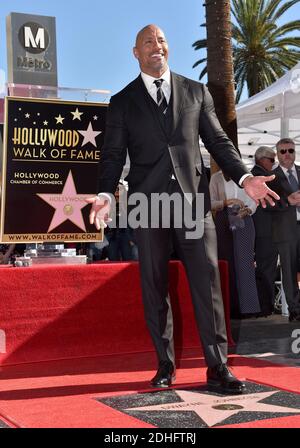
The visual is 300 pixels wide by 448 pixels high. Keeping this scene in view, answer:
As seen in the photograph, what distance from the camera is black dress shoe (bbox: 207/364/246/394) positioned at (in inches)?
138

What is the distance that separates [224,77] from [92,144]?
307 cm

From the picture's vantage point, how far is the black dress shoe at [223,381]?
3.51 meters

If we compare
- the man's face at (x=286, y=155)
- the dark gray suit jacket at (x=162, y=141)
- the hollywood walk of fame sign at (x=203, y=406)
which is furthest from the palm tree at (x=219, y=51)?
the hollywood walk of fame sign at (x=203, y=406)

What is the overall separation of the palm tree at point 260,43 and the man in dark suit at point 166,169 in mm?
27648

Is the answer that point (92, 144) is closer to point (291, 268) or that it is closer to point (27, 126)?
point (27, 126)

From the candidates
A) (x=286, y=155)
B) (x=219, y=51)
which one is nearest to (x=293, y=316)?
(x=286, y=155)

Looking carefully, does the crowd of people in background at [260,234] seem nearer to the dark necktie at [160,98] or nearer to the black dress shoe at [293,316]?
the black dress shoe at [293,316]

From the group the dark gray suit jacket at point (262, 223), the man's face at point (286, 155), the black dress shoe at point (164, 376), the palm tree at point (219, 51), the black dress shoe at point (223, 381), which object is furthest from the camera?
the palm tree at point (219, 51)

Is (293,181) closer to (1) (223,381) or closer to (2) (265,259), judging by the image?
(2) (265,259)

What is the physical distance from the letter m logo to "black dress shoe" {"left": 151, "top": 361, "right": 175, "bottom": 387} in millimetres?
2474

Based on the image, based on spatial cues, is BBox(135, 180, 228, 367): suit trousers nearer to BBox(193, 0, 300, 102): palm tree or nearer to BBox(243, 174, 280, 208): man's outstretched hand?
BBox(243, 174, 280, 208): man's outstretched hand

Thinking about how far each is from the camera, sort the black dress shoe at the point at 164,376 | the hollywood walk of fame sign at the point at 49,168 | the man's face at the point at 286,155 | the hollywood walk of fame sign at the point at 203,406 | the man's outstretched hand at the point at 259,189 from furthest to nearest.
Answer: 1. the man's face at the point at 286,155
2. the hollywood walk of fame sign at the point at 49,168
3. the black dress shoe at the point at 164,376
4. the man's outstretched hand at the point at 259,189
5. the hollywood walk of fame sign at the point at 203,406

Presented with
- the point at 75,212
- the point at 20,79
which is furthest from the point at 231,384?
the point at 20,79

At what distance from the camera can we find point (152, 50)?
3664 mm
